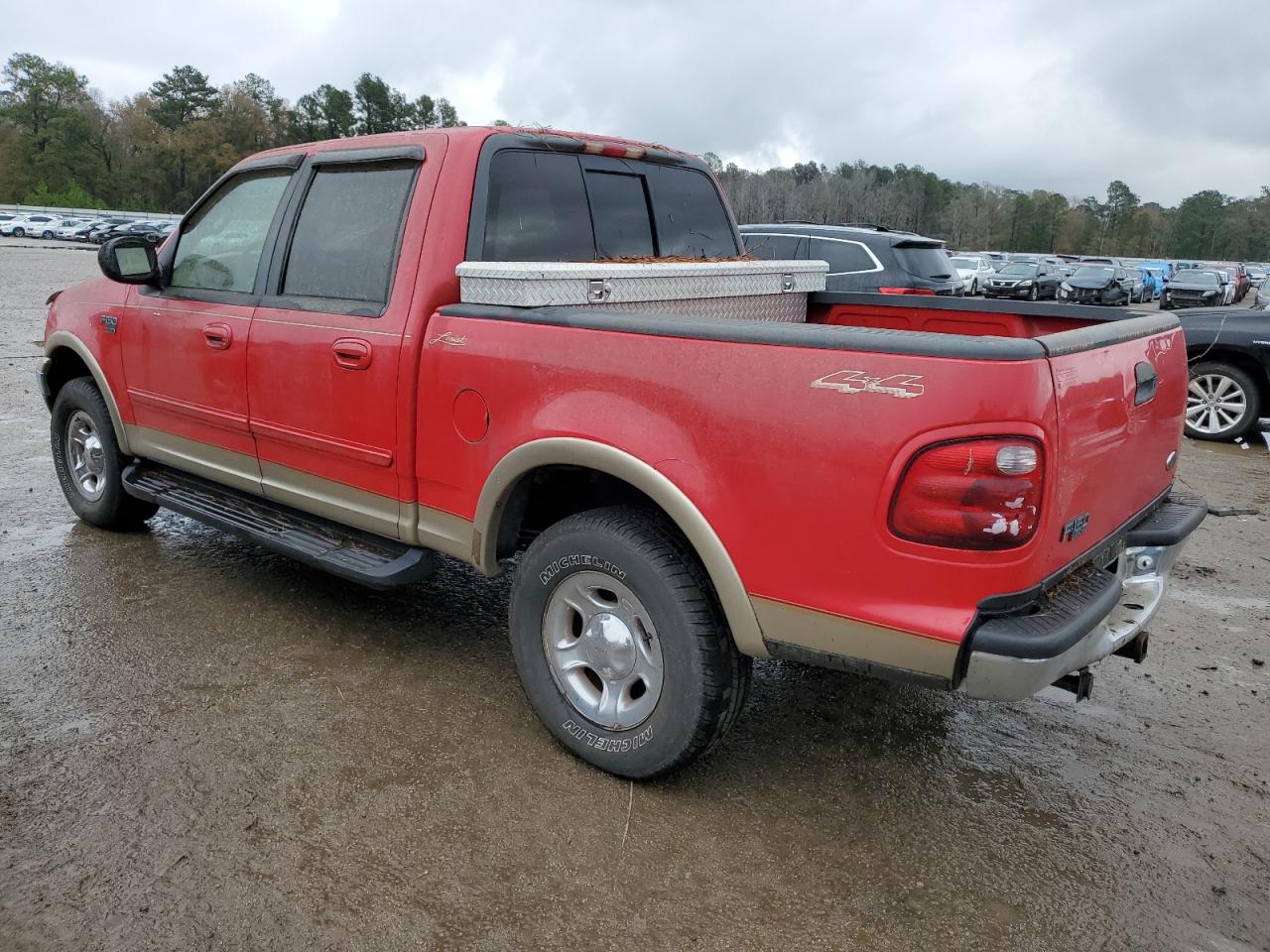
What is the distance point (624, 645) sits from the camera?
116 inches

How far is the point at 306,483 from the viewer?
3873 millimetres

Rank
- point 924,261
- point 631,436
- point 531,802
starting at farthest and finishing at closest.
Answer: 1. point 924,261
2. point 531,802
3. point 631,436

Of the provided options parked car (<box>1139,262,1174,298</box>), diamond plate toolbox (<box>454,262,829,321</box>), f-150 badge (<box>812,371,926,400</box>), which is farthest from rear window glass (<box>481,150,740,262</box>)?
parked car (<box>1139,262,1174,298</box>)

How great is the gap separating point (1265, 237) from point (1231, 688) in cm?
12782

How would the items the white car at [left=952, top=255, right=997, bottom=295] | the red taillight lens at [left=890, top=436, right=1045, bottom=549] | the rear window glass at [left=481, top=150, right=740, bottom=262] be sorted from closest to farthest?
the red taillight lens at [left=890, top=436, right=1045, bottom=549], the rear window glass at [left=481, top=150, right=740, bottom=262], the white car at [left=952, top=255, right=997, bottom=295]

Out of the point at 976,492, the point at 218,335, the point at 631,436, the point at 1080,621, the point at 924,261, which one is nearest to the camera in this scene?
the point at 976,492

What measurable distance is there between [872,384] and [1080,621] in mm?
800

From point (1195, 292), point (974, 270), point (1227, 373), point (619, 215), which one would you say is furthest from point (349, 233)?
point (1195, 292)

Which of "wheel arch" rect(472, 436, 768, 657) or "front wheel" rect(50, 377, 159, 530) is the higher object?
"wheel arch" rect(472, 436, 768, 657)

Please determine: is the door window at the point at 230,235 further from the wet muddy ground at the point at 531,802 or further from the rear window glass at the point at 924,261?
the rear window glass at the point at 924,261

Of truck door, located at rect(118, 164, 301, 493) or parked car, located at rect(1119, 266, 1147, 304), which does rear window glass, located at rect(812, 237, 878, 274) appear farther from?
parked car, located at rect(1119, 266, 1147, 304)

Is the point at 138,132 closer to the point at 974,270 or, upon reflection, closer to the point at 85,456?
the point at 974,270

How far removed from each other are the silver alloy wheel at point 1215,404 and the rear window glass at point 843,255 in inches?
134

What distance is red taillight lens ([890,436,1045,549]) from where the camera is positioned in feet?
7.27
